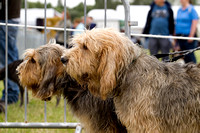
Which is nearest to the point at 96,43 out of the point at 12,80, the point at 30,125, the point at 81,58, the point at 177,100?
the point at 81,58

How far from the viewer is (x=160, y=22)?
31.7 feet

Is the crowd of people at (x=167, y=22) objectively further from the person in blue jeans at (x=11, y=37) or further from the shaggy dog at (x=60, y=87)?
the shaggy dog at (x=60, y=87)

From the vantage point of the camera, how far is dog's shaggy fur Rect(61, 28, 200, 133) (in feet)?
10.7

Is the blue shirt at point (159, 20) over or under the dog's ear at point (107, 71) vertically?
over

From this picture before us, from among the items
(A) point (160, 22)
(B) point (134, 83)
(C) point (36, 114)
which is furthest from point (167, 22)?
(B) point (134, 83)

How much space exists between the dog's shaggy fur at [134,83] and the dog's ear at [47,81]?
0.66 meters

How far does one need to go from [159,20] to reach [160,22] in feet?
0.19

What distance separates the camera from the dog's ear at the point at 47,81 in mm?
4004

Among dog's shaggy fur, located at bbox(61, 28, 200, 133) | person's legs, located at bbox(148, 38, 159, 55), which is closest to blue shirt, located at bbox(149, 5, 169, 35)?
person's legs, located at bbox(148, 38, 159, 55)

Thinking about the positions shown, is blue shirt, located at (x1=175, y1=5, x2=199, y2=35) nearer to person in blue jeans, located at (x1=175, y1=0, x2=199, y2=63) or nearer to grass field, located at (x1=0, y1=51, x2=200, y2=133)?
person in blue jeans, located at (x1=175, y1=0, x2=199, y2=63)

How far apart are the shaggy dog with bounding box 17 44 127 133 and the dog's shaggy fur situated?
510mm

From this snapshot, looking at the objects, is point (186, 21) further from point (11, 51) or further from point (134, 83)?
point (134, 83)

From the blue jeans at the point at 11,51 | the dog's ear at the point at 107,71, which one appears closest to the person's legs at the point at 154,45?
the blue jeans at the point at 11,51

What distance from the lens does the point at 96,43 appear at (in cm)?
328
